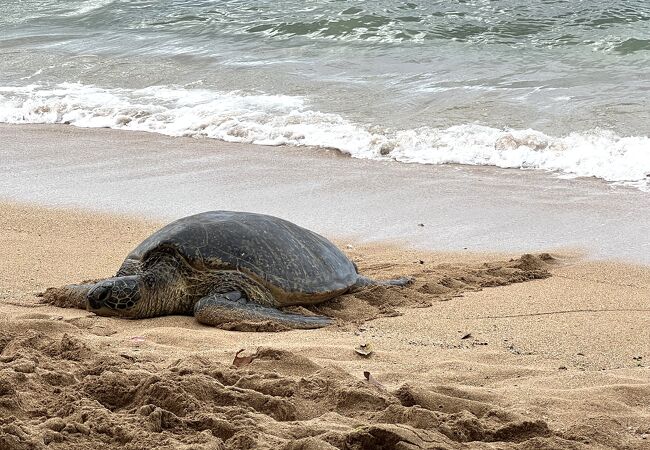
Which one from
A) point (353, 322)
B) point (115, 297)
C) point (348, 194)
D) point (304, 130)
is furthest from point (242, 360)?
point (304, 130)

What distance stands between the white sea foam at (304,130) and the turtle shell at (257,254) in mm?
3430

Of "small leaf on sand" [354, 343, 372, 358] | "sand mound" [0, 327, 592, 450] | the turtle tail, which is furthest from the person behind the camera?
the turtle tail

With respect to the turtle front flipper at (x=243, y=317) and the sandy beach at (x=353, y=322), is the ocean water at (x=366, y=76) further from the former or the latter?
the turtle front flipper at (x=243, y=317)

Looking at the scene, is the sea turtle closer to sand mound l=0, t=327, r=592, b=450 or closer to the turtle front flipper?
the turtle front flipper

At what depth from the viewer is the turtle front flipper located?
478cm

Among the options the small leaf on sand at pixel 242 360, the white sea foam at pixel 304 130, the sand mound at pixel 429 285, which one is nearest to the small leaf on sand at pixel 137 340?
A: the small leaf on sand at pixel 242 360

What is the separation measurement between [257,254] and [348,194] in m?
2.53

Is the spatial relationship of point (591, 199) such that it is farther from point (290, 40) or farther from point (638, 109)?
point (290, 40)

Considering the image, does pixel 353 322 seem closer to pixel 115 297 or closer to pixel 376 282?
pixel 376 282

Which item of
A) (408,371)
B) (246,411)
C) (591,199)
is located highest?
(246,411)

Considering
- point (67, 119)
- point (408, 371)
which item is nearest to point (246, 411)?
point (408, 371)

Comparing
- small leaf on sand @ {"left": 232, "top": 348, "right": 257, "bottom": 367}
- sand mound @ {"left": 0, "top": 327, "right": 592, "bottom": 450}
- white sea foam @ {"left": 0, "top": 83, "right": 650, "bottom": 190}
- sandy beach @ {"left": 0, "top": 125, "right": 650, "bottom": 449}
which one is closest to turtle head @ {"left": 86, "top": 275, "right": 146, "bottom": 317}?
sandy beach @ {"left": 0, "top": 125, "right": 650, "bottom": 449}

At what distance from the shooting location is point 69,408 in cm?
302

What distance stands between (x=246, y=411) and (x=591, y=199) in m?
4.87
